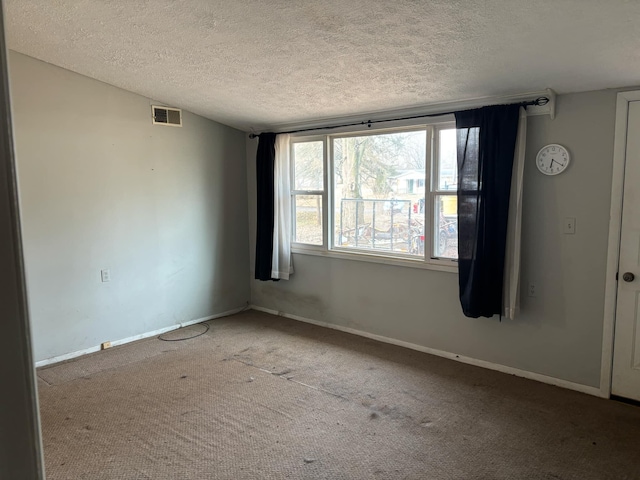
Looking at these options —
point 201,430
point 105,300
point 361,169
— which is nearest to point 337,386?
point 201,430

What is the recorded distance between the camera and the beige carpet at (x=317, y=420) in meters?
2.45

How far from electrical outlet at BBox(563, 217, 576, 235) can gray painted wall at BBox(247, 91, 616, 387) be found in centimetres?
3

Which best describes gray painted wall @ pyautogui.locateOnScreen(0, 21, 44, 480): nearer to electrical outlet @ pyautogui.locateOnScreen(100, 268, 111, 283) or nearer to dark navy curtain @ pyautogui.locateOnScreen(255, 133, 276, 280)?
electrical outlet @ pyautogui.locateOnScreen(100, 268, 111, 283)

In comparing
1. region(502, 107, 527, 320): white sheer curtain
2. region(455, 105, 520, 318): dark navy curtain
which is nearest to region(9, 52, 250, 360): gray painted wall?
region(455, 105, 520, 318): dark navy curtain

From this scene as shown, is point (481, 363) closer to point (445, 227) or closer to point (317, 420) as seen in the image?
point (445, 227)

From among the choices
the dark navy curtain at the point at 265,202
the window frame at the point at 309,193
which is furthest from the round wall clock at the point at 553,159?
the dark navy curtain at the point at 265,202

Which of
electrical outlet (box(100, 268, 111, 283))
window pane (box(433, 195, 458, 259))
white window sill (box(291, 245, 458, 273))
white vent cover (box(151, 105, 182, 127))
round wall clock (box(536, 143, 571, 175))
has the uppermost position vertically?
white vent cover (box(151, 105, 182, 127))

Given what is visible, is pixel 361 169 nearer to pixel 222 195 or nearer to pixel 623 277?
pixel 222 195

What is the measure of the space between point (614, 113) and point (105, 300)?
4.45 metres

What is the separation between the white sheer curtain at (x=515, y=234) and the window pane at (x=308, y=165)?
203 centimetres

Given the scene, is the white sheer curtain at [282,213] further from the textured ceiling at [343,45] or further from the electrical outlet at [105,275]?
the electrical outlet at [105,275]

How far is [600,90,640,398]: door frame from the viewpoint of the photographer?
2988mm

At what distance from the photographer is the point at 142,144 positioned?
14.7 feet

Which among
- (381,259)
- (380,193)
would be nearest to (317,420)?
(381,259)
